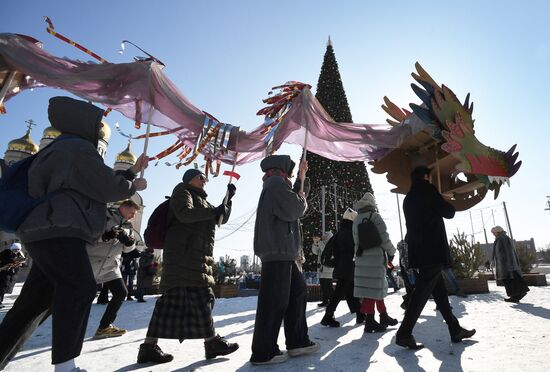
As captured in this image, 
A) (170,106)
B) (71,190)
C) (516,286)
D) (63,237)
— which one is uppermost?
(170,106)

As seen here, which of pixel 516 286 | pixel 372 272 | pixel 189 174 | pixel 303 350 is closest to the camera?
pixel 303 350

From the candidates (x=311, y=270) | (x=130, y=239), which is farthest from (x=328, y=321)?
(x=311, y=270)

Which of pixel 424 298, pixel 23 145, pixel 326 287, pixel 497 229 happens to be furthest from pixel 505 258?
pixel 23 145

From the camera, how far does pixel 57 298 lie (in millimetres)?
2031

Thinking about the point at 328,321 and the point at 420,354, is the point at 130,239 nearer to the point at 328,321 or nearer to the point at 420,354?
the point at 328,321

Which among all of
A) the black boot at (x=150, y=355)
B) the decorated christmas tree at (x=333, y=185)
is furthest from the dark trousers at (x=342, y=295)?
the decorated christmas tree at (x=333, y=185)

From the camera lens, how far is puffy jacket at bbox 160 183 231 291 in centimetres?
321

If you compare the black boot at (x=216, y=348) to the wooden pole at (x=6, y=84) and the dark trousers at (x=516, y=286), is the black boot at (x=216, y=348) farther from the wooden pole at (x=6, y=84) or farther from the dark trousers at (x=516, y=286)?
the dark trousers at (x=516, y=286)

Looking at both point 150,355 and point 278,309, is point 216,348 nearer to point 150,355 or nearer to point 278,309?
point 150,355

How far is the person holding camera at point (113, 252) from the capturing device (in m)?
3.75

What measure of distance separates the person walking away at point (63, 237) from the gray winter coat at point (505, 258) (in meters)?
8.48

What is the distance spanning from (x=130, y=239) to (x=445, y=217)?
3.64 m

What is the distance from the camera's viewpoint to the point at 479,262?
10.8 metres

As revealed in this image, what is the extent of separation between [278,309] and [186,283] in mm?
937
